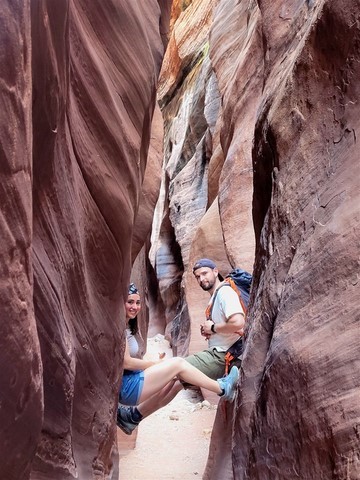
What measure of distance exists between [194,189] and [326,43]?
10.6 metres

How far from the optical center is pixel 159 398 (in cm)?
463

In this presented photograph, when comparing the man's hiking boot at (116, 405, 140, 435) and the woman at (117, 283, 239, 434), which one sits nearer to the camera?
the woman at (117, 283, 239, 434)

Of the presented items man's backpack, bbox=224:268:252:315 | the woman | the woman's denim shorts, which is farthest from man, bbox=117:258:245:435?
man's backpack, bbox=224:268:252:315

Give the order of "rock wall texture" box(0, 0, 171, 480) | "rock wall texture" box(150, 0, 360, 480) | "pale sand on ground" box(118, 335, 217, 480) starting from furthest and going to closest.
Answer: "pale sand on ground" box(118, 335, 217, 480)
"rock wall texture" box(150, 0, 360, 480)
"rock wall texture" box(0, 0, 171, 480)

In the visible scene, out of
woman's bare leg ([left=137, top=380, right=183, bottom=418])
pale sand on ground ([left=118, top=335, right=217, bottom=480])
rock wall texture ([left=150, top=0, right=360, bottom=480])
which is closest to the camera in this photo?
rock wall texture ([left=150, top=0, right=360, bottom=480])

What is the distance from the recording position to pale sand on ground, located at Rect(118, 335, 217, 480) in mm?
5758

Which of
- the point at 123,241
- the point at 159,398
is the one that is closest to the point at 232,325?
the point at 159,398

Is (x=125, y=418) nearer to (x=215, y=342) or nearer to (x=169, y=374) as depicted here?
(x=169, y=374)

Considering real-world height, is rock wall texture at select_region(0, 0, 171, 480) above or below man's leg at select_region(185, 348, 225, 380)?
above

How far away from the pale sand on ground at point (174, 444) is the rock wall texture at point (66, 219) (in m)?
0.95

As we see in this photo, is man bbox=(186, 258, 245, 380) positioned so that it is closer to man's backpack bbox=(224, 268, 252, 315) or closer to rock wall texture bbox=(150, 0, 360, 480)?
man's backpack bbox=(224, 268, 252, 315)

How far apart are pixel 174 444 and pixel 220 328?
8.86 ft

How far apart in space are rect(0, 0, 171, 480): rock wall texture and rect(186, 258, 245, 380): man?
77 centimetres

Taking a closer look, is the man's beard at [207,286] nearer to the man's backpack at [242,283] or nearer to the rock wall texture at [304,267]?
the man's backpack at [242,283]
